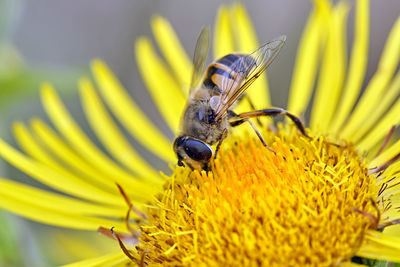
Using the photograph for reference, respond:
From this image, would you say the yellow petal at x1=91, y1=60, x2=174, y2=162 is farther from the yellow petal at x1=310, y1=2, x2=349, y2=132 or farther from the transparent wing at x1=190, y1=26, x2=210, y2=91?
the yellow petal at x1=310, y1=2, x2=349, y2=132

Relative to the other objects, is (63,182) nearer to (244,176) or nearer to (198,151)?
(198,151)

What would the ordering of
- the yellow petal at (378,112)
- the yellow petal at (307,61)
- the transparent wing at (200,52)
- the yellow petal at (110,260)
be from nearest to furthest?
the yellow petal at (110,260), the yellow petal at (378,112), the transparent wing at (200,52), the yellow petal at (307,61)

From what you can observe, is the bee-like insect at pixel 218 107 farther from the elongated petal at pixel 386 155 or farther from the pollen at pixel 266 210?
the elongated petal at pixel 386 155

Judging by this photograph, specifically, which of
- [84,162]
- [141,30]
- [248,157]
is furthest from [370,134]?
[141,30]

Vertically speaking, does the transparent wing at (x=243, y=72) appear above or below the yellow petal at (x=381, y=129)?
above

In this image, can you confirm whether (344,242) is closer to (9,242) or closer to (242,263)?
(242,263)

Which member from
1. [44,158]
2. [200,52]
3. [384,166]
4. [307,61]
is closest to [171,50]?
[200,52]

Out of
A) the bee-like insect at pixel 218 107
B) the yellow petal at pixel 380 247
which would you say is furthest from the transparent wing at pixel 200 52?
the yellow petal at pixel 380 247
